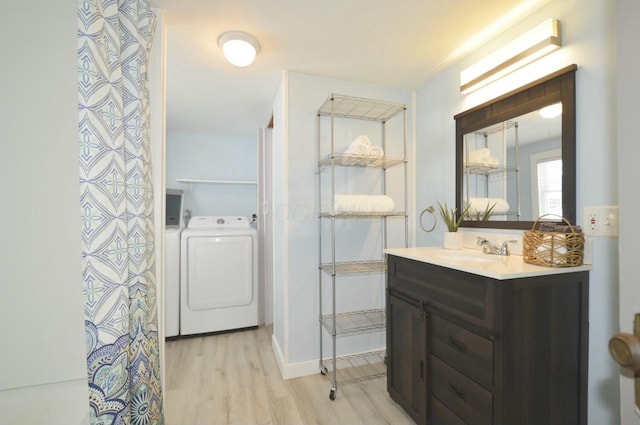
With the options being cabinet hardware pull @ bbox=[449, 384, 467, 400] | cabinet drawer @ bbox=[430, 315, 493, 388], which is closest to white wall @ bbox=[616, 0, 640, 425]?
cabinet drawer @ bbox=[430, 315, 493, 388]

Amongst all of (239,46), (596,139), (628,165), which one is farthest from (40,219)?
(596,139)

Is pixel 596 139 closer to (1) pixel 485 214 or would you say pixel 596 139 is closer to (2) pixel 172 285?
(1) pixel 485 214

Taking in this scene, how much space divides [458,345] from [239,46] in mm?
1999

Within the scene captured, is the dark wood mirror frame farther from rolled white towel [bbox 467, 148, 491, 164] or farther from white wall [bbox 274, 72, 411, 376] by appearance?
white wall [bbox 274, 72, 411, 376]

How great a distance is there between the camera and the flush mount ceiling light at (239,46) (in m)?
1.59

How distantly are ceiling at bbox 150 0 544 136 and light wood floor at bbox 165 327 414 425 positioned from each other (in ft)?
7.49

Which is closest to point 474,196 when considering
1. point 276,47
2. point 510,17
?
point 510,17

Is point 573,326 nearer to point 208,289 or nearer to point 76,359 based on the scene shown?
point 76,359

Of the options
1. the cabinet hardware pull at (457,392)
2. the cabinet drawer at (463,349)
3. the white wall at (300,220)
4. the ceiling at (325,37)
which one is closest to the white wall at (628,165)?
the cabinet drawer at (463,349)

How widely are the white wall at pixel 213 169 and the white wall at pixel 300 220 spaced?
1.69m

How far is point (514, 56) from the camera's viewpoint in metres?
1.42

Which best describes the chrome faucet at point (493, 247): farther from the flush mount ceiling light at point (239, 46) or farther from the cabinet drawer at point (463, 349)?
the flush mount ceiling light at point (239, 46)

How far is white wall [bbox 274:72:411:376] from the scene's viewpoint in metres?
2.01

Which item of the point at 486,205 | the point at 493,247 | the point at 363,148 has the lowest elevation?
the point at 493,247
